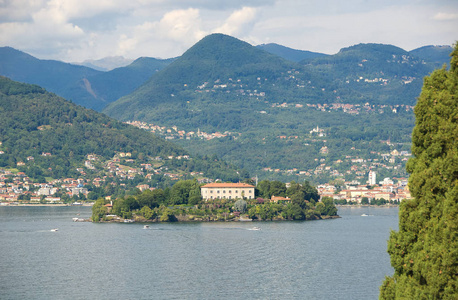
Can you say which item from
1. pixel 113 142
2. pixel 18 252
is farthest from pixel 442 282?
pixel 113 142

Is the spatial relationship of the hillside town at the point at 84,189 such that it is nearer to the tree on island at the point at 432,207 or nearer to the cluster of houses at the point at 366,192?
the cluster of houses at the point at 366,192

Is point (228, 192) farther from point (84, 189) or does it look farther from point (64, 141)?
point (64, 141)

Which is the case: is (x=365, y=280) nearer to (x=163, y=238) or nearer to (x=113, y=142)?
(x=163, y=238)

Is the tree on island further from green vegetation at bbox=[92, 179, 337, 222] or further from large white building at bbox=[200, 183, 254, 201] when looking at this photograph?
large white building at bbox=[200, 183, 254, 201]

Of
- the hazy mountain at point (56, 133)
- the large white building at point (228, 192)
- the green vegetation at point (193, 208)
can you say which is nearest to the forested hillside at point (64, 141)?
the hazy mountain at point (56, 133)

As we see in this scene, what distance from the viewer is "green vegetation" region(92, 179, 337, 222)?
85.4 meters

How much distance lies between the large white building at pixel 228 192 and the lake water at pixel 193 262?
15932 millimetres

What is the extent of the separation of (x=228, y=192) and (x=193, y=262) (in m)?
44.8

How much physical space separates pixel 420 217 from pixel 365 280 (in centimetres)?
2792

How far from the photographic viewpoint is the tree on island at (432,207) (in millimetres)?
12023

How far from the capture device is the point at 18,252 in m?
53.5

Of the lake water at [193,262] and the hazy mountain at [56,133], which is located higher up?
the hazy mountain at [56,133]

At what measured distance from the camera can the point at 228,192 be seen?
92.3m

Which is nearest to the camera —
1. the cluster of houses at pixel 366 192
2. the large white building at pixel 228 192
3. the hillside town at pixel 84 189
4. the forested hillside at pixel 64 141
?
the large white building at pixel 228 192
